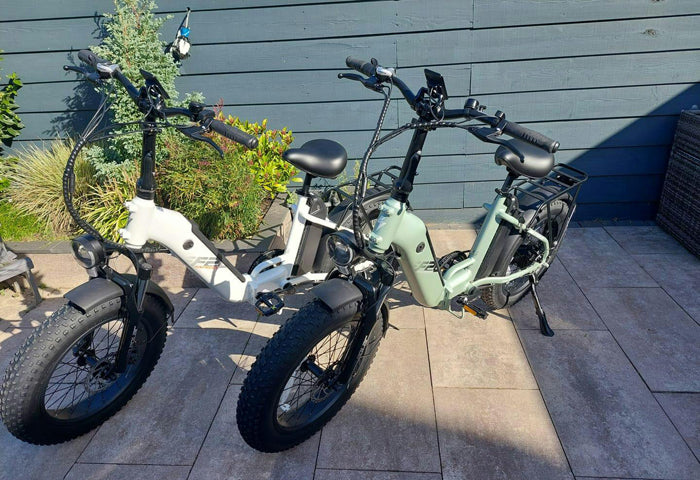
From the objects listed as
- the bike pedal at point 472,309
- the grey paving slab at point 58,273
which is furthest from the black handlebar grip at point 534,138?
the grey paving slab at point 58,273

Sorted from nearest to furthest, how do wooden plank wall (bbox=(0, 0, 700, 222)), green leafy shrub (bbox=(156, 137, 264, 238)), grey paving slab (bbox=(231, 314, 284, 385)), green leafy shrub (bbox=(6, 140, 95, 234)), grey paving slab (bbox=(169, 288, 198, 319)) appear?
grey paving slab (bbox=(231, 314, 284, 385)) < grey paving slab (bbox=(169, 288, 198, 319)) < green leafy shrub (bbox=(156, 137, 264, 238)) < wooden plank wall (bbox=(0, 0, 700, 222)) < green leafy shrub (bbox=(6, 140, 95, 234))

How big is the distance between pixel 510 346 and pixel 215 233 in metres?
2.06

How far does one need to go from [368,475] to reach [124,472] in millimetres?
1015

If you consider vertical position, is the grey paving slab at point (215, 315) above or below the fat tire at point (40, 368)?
below

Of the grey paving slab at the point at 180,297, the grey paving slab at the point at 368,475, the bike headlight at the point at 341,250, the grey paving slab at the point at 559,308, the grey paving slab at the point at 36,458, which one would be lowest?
the grey paving slab at the point at 36,458

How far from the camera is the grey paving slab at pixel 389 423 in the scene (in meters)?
2.04

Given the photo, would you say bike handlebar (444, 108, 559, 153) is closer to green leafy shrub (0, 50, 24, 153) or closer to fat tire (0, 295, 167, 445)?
fat tire (0, 295, 167, 445)

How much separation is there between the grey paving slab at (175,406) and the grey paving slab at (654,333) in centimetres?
214

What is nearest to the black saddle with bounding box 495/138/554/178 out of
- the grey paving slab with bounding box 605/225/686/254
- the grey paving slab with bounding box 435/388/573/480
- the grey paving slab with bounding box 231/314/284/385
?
the grey paving slab with bounding box 435/388/573/480

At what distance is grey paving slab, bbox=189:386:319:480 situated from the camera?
2.00m

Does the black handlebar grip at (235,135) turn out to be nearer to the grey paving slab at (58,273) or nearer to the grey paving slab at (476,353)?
the grey paving slab at (476,353)

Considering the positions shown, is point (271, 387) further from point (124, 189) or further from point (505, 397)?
point (124, 189)

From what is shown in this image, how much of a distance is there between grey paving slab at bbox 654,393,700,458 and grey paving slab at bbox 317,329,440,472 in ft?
3.51

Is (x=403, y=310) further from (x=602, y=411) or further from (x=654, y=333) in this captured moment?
(x=654, y=333)
